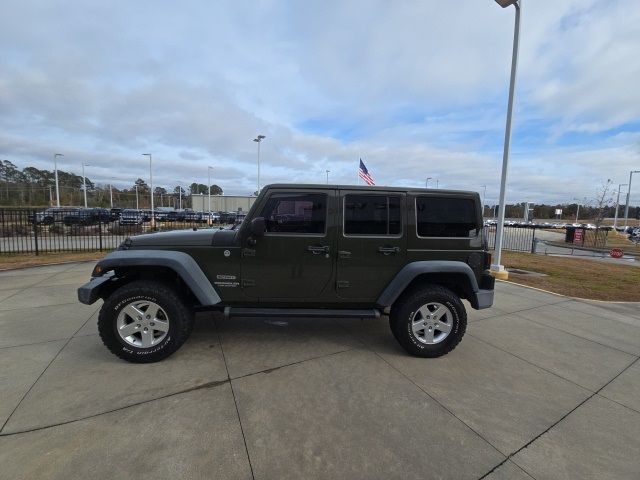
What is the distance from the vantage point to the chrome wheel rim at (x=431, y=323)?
356 centimetres

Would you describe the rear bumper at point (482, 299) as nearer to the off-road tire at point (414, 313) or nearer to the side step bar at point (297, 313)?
the off-road tire at point (414, 313)

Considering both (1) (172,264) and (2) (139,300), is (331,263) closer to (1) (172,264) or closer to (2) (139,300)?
(1) (172,264)

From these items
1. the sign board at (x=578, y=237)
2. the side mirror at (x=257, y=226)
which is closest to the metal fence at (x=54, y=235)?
the side mirror at (x=257, y=226)

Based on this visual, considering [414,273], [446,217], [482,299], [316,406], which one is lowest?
[316,406]

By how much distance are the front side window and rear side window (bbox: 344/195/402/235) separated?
29 centimetres

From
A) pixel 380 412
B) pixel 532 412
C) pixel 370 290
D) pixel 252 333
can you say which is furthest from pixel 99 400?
pixel 532 412

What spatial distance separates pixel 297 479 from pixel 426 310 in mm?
2170

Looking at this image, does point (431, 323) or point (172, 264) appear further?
point (431, 323)

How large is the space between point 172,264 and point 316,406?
6.29 feet

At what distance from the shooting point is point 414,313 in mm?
3516

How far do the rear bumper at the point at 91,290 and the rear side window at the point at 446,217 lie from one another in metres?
3.40

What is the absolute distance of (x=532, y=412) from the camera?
2.70 meters

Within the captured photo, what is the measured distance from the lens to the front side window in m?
3.53

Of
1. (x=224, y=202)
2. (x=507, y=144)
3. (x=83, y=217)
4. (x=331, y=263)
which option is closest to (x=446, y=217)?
(x=331, y=263)
